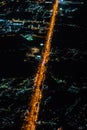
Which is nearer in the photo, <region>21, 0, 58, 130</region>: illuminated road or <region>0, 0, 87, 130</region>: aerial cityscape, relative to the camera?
<region>21, 0, 58, 130</region>: illuminated road

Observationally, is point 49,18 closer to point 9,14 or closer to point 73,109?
point 9,14

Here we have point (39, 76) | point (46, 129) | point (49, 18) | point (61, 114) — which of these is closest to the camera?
point (46, 129)

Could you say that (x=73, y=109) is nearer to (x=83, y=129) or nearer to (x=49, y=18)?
(x=83, y=129)

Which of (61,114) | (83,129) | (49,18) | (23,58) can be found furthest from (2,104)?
(49,18)

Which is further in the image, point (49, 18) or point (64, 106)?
point (49, 18)

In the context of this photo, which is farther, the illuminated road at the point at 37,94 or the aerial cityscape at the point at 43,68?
the aerial cityscape at the point at 43,68

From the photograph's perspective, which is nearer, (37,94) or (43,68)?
(37,94)

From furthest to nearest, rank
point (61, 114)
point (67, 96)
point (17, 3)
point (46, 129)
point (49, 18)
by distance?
point (17, 3) → point (49, 18) → point (67, 96) → point (61, 114) → point (46, 129)
